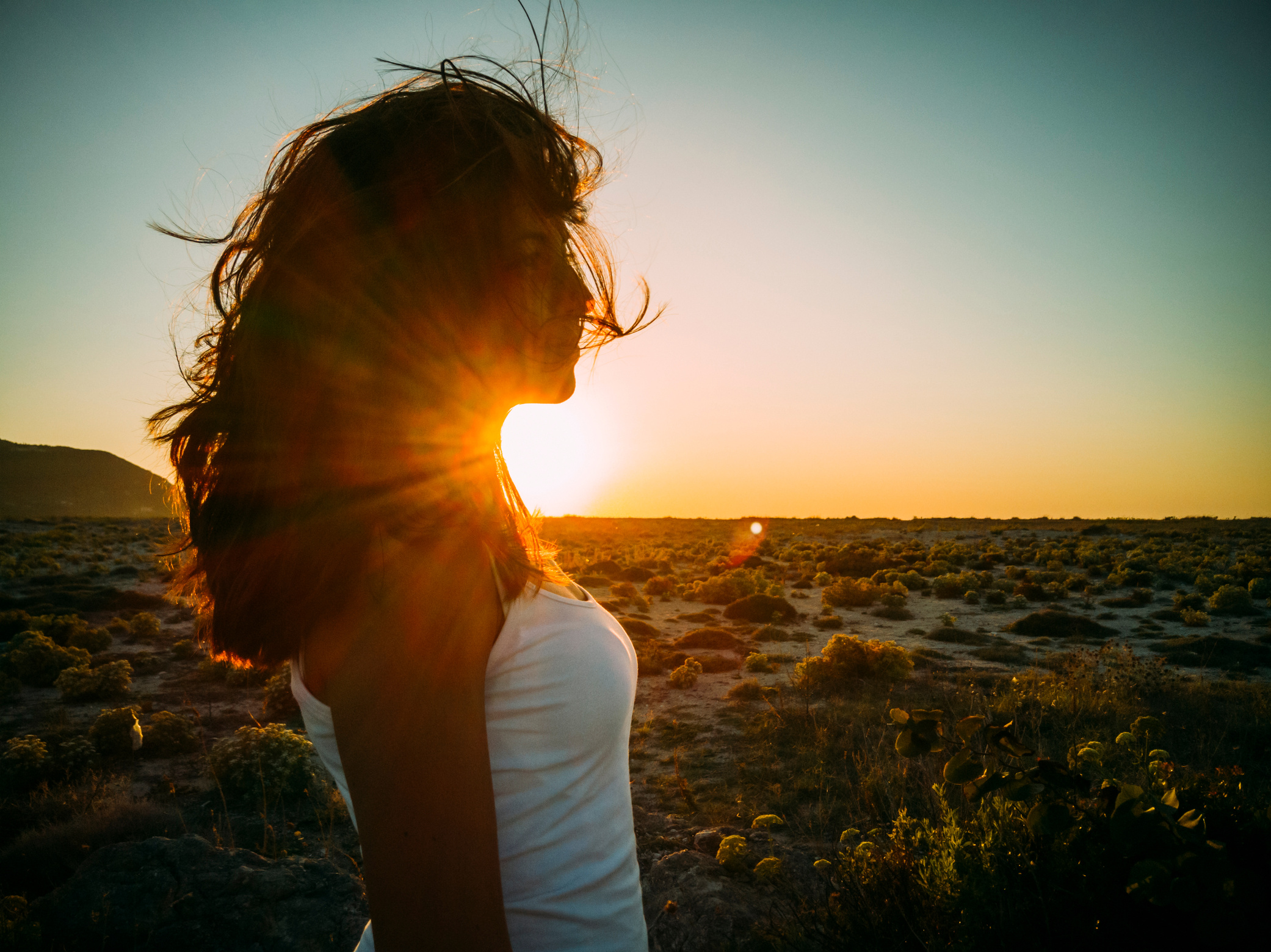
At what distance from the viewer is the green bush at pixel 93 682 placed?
1037 centimetres

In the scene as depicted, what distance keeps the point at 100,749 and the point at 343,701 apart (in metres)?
9.99

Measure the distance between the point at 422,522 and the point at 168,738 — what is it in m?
9.81

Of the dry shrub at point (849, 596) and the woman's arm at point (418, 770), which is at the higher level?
the woman's arm at point (418, 770)

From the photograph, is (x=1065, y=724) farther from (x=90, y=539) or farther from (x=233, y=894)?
(x=90, y=539)

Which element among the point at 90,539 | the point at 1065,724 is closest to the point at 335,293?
the point at 1065,724

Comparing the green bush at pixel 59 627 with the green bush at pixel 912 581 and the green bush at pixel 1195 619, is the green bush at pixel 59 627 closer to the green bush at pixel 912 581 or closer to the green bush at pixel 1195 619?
the green bush at pixel 912 581

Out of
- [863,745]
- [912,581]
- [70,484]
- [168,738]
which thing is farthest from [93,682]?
[70,484]

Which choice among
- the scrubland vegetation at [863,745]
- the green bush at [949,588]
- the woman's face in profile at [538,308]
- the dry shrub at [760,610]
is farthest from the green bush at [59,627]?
the green bush at [949,588]

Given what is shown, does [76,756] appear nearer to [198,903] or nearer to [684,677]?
[198,903]

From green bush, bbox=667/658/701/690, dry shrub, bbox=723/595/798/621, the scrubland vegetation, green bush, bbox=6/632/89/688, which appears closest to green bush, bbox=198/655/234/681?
the scrubland vegetation

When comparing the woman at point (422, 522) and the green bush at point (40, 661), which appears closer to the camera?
the woman at point (422, 522)

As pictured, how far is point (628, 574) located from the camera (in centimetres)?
2597

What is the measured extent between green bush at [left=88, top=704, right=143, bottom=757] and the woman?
9306 millimetres

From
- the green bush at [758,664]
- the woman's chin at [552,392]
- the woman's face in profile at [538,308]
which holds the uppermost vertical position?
the woman's face in profile at [538,308]
